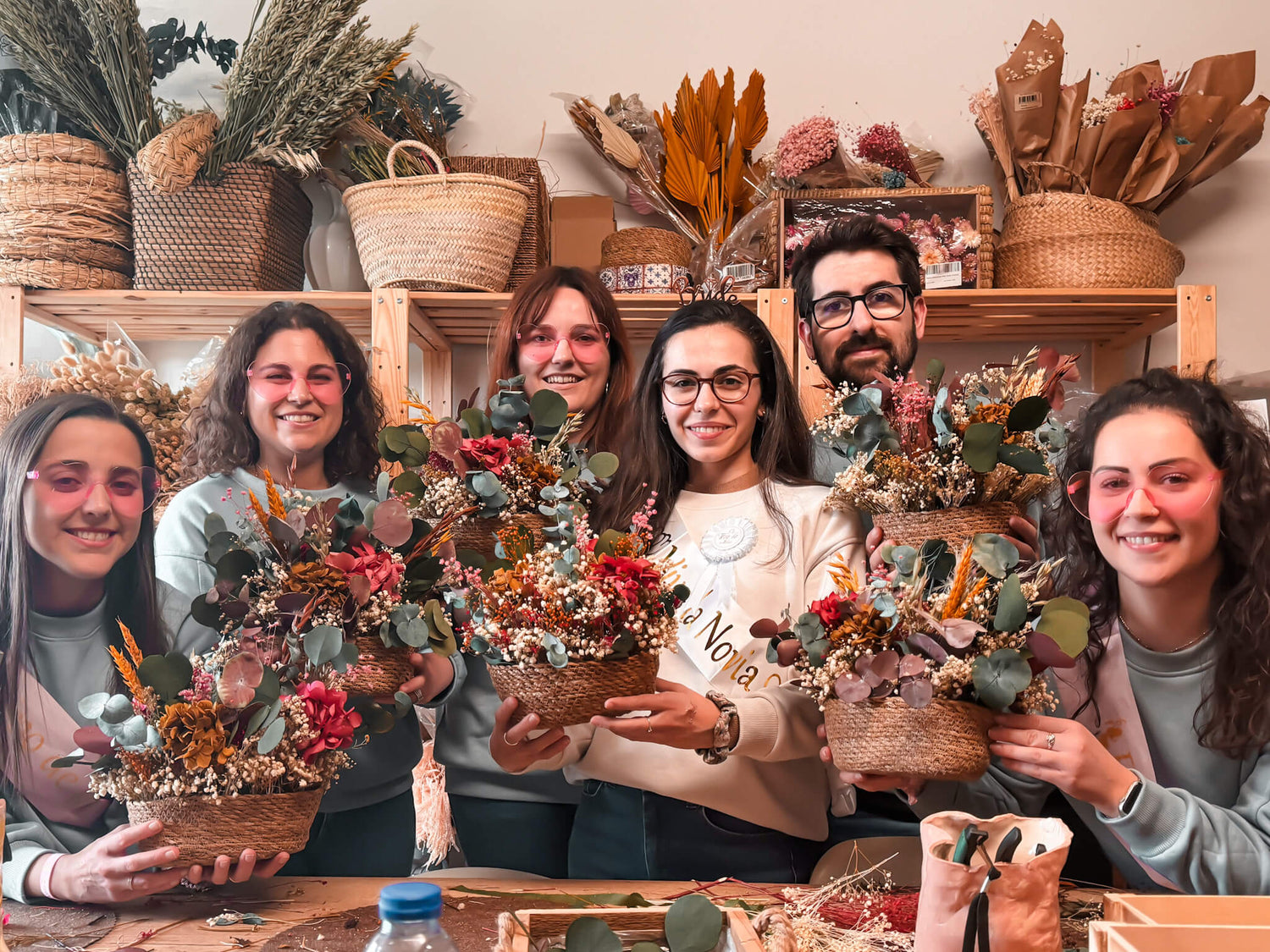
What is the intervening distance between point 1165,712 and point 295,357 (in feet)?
5.80

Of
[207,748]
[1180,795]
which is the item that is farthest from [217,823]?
[1180,795]

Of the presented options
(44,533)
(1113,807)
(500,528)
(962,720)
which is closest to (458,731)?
(500,528)

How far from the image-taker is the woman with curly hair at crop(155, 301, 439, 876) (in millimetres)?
1829

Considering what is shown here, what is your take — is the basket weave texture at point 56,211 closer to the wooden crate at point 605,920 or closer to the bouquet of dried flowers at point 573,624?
the bouquet of dried flowers at point 573,624

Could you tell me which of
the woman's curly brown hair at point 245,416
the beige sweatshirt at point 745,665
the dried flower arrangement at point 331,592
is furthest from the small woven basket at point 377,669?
the woman's curly brown hair at point 245,416

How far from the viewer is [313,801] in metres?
1.30

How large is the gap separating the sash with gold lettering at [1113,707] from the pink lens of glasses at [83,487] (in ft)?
5.29

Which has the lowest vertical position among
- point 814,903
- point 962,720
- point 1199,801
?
point 814,903

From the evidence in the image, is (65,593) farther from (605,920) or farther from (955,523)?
(955,523)

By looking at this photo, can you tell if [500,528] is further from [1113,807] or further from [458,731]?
[1113,807]

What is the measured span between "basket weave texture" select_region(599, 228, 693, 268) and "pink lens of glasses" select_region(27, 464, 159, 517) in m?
1.35

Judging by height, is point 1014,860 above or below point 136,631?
below

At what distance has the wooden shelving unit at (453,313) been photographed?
2.51 meters

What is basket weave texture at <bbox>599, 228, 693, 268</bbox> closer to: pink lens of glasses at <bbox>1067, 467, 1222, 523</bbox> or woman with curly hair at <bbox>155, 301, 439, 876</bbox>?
woman with curly hair at <bbox>155, 301, 439, 876</bbox>
